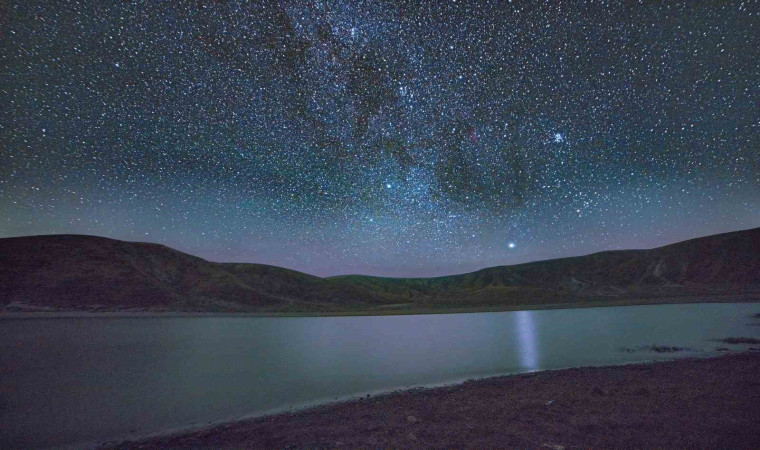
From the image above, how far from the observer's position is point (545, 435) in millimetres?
7730

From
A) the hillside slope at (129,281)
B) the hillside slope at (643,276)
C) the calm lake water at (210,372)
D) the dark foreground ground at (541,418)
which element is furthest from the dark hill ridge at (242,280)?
the dark foreground ground at (541,418)

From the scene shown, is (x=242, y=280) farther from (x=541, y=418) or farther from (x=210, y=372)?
(x=541, y=418)

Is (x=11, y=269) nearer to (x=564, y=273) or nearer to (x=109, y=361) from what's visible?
(x=109, y=361)

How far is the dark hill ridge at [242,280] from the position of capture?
85125mm

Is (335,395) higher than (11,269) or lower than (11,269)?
lower

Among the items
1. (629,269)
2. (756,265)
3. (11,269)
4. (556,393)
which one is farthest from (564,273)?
(11,269)

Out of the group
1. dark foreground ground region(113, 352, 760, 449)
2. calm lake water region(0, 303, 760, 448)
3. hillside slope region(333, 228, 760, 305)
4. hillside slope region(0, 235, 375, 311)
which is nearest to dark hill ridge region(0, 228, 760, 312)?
hillside slope region(0, 235, 375, 311)

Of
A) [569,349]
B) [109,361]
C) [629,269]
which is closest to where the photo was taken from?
[109,361]

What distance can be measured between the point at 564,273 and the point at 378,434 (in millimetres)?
205623

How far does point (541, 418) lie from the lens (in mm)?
9031

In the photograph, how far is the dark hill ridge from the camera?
279 feet

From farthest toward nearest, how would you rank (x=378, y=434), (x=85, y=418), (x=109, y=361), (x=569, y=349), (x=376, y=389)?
(x=569, y=349), (x=109, y=361), (x=376, y=389), (x=85, y=418), (x=378, y=434)

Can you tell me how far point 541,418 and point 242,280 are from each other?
128535 mm

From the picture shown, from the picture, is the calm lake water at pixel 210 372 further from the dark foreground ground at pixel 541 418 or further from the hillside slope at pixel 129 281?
the hillside slope at pixel 129 281
